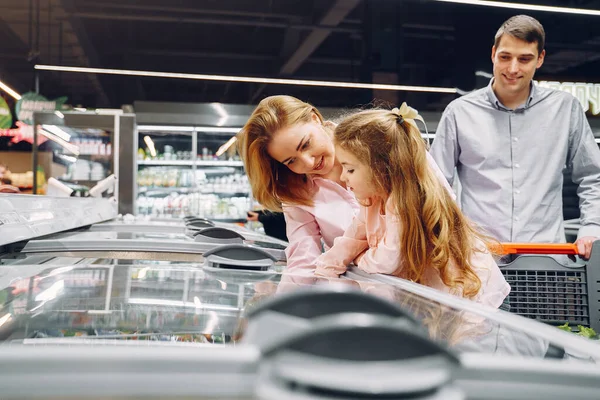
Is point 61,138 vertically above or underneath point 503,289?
above

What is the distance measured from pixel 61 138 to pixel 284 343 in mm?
6617

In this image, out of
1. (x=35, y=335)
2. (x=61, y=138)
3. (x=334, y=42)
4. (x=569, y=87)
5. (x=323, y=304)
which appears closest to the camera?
(x=323, y=304)

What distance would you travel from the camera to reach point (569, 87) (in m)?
7.17

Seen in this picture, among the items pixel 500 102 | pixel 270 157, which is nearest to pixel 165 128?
pixel 270 157

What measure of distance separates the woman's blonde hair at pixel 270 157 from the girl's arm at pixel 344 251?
1.32 ft

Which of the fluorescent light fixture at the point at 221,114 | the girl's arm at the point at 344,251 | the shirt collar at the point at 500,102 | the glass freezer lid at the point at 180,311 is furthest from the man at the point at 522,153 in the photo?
the fluorescent light fixture at the point at 221,114

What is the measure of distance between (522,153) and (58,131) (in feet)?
18.0

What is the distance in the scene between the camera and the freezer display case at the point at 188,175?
6.76 meters

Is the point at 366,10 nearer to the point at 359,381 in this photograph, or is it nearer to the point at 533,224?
the point at 533,224

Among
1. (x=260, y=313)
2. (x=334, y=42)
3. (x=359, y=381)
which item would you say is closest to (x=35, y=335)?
(x=260, y=313)

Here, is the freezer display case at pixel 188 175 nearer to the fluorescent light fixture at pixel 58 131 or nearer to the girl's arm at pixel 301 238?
the fluorescent light fixture at pixel 58 131

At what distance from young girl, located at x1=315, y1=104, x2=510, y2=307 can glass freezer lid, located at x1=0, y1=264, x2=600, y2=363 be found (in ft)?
1.30

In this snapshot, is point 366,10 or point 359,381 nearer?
point 359,381

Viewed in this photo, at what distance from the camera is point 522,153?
2254 mm
